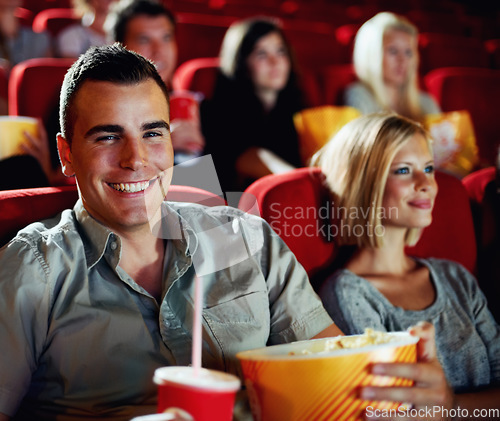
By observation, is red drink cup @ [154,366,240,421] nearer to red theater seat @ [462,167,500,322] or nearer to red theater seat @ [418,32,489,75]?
red theater seat @ [462,167,500,322]

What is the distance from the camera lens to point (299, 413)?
553 mm

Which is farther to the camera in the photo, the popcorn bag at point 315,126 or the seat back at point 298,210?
the popcorn bag at point 315,126

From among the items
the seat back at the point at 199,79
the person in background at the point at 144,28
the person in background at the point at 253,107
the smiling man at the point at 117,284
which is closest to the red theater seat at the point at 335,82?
the person in background at the point at 253,107

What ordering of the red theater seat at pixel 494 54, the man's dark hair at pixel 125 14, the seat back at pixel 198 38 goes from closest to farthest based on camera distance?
the man's dark hair at pixel 125 14 < the seat back at pixel 198 38 < the red theater seat at pixel 494 54

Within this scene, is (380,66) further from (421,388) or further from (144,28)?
(421,388)

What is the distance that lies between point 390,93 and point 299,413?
1369 millimetres

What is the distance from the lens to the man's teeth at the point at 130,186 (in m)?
0.68

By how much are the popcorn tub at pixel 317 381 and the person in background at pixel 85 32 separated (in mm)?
1369

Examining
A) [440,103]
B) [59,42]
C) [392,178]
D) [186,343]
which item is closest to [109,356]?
[186,343]

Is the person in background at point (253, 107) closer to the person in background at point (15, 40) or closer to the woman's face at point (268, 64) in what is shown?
the woman's face at point (268, 64)

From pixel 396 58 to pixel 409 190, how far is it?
3.06 feet

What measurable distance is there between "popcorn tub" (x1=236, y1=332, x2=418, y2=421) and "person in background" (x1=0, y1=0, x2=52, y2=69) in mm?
1345

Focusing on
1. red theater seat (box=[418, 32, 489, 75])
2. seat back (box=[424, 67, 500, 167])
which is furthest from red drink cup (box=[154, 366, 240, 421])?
red theater seat (box=[418, 32, 489, 75])

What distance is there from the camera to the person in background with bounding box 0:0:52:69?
1.65m
